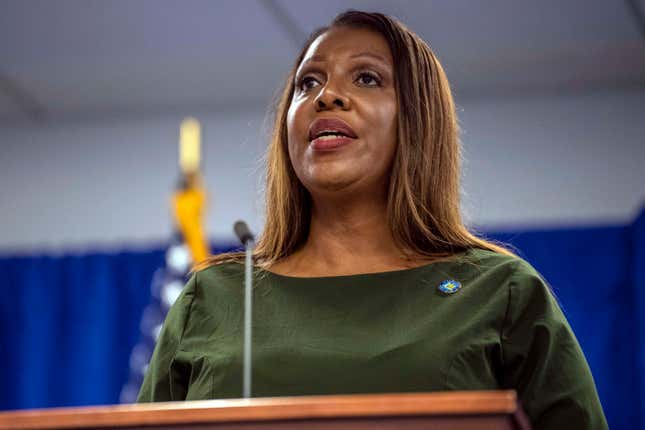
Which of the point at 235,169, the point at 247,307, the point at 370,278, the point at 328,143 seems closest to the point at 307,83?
the point at 328,143

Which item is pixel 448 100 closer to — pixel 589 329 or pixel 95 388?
pixel 589 329

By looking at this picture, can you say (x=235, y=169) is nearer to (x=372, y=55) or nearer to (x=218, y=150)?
(x=218, y=150)

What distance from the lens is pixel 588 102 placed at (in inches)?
203

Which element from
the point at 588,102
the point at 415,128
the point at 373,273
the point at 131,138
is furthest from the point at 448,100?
the point at 131,138

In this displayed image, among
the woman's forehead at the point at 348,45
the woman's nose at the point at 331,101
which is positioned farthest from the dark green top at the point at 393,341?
the woman's forehead at the point at 348,45

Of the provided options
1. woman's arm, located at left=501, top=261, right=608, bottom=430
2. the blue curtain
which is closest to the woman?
woman's arm, located at left=501, top=261, right=608, bottom=430

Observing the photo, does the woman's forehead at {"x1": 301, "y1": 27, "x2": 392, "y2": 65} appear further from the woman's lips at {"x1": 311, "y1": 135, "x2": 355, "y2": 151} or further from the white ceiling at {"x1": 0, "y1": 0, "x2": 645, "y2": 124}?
the white ceiling at {"x1": 0, "y1": 0, "x2": 645, "y2": 124}

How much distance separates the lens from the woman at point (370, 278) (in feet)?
6.32

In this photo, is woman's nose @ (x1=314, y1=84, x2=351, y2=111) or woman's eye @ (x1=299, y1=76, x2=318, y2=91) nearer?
woman's nose @ (x1=314, y1=84, x2=351, y2=111)

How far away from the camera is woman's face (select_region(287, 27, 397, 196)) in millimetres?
2174

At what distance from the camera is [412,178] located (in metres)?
2.23

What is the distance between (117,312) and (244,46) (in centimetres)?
120

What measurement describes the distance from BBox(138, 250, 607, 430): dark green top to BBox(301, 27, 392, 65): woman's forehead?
42cm

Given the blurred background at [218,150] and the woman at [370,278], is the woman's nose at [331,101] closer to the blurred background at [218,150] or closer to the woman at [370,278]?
the woman at [370,278]
